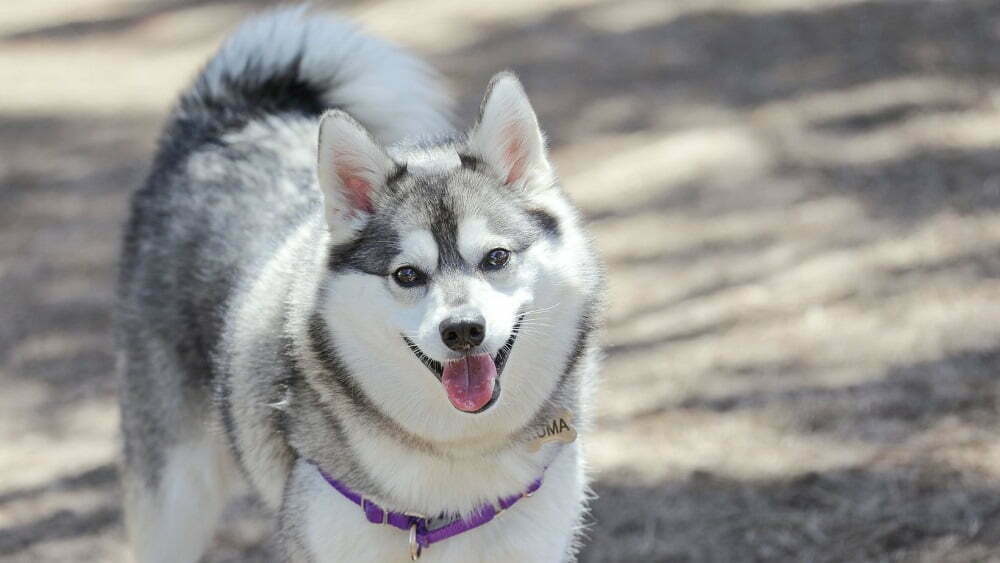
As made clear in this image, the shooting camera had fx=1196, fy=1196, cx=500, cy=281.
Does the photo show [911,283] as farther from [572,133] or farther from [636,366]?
[572,133]

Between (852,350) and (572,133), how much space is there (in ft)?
10.3

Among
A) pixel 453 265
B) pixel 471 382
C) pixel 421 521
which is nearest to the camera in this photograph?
pixel 471 382

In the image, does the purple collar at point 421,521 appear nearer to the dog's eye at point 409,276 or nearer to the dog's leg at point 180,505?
the dog's eye at point 409,276

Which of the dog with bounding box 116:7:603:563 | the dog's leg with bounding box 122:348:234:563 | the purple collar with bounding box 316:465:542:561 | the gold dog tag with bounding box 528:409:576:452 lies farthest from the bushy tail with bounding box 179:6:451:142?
the purple collar with bounding box 316:465:542:561

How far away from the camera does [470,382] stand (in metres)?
2.90

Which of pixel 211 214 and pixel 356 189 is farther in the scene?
pixel 211 214

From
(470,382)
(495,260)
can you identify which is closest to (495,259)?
(495,260)

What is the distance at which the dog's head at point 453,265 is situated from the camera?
2.92 metres

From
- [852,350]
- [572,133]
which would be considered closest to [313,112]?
[852,350]

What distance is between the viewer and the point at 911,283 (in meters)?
5.67

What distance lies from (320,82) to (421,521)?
1.86 metres

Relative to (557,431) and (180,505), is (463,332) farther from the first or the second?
(180,505)

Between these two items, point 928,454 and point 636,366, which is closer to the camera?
point 928,454

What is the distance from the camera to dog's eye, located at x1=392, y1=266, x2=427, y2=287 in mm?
3010
